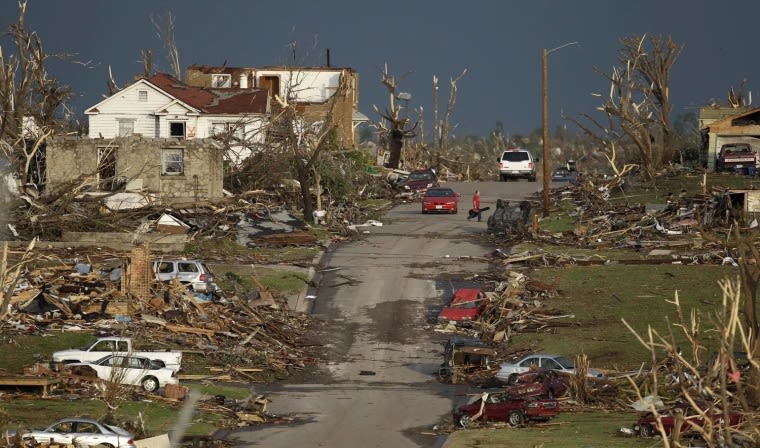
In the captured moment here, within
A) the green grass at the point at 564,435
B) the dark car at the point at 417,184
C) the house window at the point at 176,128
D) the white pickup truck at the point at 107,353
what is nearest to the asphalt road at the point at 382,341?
the green grass at the point at 564,435

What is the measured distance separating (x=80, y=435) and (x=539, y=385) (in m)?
10.9

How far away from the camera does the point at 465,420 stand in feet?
94.5

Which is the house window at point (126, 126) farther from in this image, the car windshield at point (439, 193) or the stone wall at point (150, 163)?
the car windshield at point (439, 193)

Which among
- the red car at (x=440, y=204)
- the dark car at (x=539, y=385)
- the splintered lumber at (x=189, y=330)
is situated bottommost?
the dark car at (x=539, y=385)

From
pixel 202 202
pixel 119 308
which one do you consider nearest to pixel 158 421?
pixel 119 308

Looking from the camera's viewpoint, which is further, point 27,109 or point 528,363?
point 27,109

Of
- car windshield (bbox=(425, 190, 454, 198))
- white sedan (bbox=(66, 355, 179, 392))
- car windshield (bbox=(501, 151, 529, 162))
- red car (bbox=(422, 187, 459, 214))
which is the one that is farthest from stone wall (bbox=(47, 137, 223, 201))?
car windshield (bbox=(501, 151, 529, 162))

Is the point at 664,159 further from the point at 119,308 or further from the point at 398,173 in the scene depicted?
the point at 119,308

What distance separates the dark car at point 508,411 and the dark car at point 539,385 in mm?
625

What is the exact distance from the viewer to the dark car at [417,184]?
74.2 meters

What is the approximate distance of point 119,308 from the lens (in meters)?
39.2

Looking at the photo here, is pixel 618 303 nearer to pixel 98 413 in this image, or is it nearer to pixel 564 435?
pixel 564 435

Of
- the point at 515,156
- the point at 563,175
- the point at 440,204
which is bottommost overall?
the point at 440,204

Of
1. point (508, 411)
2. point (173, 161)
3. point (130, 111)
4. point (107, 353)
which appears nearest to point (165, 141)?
point (173, 161)
